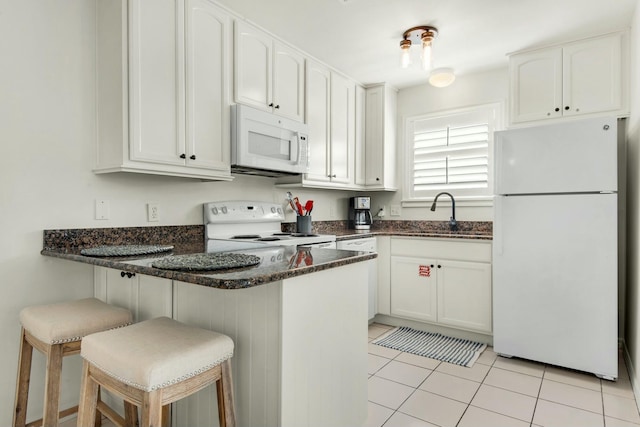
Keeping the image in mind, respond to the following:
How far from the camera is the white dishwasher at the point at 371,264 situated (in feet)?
10.1

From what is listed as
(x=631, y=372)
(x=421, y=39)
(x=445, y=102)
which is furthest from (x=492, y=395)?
(x=445, y=102)

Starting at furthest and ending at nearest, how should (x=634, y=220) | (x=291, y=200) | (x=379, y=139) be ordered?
1. (x=379, y=139)
2. (x=291, y=200)
3. (x=634, y=220)

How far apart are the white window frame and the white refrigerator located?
2.68 ft

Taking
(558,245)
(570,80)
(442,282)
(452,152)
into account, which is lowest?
(442,282)

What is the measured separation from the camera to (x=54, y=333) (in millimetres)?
1405

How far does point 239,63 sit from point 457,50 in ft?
5.62

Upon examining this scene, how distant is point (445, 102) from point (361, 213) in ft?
4.47

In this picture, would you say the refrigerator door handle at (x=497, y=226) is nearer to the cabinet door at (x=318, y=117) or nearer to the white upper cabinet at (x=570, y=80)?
the white upper cabinet at (x=570, y=80)

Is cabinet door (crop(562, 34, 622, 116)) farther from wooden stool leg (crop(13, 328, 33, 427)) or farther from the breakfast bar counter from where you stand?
wooden stool leg (crop(13, 328, 33, 427))

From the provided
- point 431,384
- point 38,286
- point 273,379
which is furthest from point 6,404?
point 431,384

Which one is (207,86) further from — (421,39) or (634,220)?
(634,220)

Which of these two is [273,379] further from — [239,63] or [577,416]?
[239,63]

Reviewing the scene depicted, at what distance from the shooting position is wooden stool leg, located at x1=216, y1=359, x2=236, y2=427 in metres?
1.21

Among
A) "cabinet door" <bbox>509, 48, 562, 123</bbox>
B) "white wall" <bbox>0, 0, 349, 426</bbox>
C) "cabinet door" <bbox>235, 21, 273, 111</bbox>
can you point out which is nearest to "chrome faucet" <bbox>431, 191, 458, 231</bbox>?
"cabinet door" <bbox>509, 48, 562, 123</bbox>
